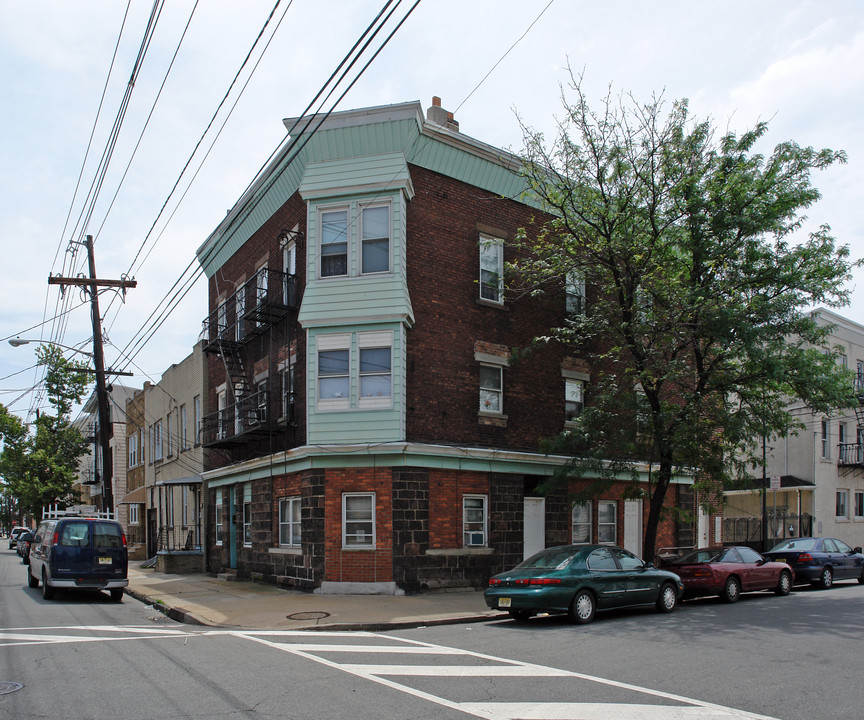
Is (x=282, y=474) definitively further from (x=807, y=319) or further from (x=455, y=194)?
(x=807, y=319)

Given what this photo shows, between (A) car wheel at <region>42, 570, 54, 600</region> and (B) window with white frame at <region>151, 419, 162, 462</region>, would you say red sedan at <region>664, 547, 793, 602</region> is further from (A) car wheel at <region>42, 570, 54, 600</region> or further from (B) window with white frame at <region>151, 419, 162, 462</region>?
(B) window with white frame at <region>151, 419, 162, 462</region>

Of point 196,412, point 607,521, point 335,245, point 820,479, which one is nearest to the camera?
point 335,245

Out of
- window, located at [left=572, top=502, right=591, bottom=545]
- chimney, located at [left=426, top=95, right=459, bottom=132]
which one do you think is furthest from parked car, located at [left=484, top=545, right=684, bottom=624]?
chimney, located at [left=426, top=95, right=459, bottom=132]

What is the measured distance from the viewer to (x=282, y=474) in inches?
792

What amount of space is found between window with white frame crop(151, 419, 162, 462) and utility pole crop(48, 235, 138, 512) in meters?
8.51

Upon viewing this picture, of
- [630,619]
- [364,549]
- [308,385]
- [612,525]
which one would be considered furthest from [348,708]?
[612,525]

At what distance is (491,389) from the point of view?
20.0m

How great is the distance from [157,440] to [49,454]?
18.5m

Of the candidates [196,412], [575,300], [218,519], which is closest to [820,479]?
[575,300]

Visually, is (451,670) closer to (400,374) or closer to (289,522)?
(400,374)

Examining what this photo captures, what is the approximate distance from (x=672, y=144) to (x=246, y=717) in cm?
1536

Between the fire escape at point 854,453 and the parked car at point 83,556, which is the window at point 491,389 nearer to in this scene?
the parked car at point 83,556

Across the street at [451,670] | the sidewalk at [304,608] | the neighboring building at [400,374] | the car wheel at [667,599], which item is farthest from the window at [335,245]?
the car wheel at [667,599]

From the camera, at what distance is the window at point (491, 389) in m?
19.8
